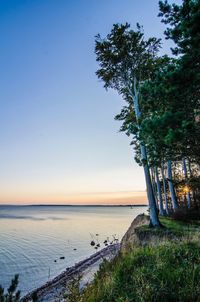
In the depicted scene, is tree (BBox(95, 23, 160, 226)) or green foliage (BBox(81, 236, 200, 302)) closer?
green foliage (BBox(81, 236, 200, 302))

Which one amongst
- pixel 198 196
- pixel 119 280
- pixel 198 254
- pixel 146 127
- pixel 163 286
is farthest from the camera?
pixel 198 196

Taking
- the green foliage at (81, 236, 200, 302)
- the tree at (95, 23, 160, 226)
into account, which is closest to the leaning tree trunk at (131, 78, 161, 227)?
the tree at (95, 23, 160, 226)

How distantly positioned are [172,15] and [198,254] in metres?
9.04

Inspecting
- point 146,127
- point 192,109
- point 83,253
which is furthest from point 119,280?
point 83,253

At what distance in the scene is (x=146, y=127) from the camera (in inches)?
358

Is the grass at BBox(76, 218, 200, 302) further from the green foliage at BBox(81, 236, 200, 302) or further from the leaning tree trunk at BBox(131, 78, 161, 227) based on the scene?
the leaning tree trunk at BBox(131, 78, 161, 227)

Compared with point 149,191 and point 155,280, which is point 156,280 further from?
point 149,191

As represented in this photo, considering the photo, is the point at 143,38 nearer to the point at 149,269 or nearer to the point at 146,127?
the point at 146,127

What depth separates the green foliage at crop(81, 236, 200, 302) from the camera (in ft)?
15.8

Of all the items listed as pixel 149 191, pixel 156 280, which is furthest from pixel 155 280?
pixel 149 191

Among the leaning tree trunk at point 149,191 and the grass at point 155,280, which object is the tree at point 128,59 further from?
the grass at point 155,280

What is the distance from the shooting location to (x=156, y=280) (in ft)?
18.2

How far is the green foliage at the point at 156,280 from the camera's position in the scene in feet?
15.8

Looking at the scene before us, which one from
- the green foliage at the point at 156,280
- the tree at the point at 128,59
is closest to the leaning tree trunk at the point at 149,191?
the tree at the point at 128,59
